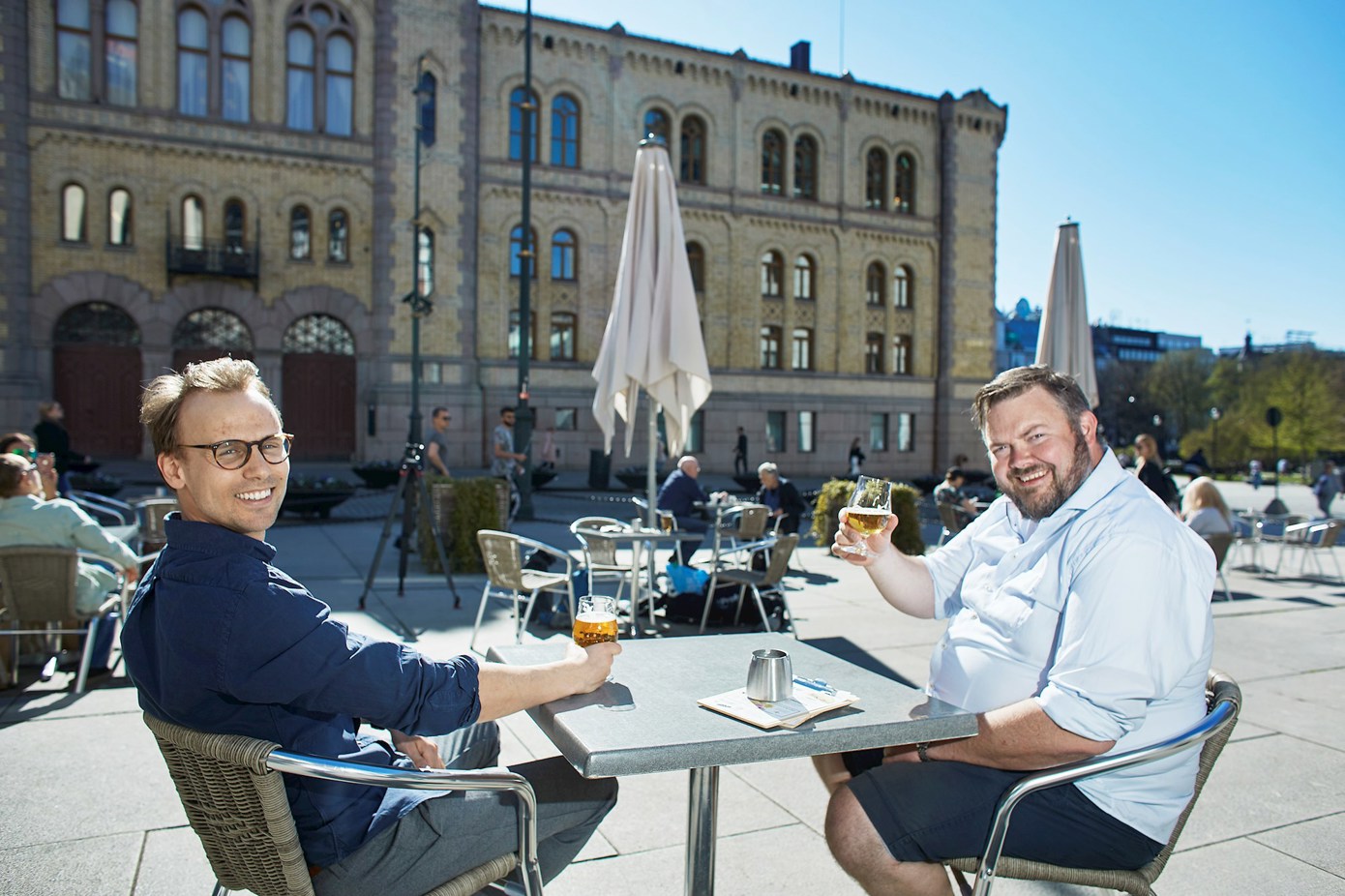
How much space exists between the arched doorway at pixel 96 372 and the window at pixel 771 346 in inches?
768

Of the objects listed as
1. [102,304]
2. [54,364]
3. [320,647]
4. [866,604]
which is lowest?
[866,604]

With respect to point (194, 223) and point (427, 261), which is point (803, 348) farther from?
point (194, 223)

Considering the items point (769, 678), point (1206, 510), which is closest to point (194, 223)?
point (1206, 510)

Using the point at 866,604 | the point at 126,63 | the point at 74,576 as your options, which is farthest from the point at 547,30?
the point at 74,576

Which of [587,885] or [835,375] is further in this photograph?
[835,375]

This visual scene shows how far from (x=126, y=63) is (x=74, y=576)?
25.3 m

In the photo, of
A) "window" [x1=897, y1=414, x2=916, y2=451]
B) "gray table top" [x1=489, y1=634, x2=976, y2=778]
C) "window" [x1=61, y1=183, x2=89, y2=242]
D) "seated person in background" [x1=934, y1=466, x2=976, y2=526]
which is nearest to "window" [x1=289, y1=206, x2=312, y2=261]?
"window" [x1=61, y1=183, x2=89, y2=242]

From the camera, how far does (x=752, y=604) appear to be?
25.0ft

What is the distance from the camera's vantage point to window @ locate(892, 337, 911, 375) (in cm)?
3600

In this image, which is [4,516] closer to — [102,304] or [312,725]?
[312,725]

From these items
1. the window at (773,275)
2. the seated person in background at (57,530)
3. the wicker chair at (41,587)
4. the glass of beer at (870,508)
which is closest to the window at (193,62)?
the window at (773,275)

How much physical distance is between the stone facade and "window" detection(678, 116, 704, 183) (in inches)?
7.6

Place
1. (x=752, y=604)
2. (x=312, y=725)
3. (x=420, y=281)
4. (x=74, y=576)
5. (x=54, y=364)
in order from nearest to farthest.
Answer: (x=312, y=725)
(x=74, y=576)
(x=752, y=604)
(x=54, y=364)
(x=420, y=281)

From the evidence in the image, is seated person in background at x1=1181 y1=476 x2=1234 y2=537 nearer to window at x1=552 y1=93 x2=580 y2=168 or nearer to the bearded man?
the bearded man
